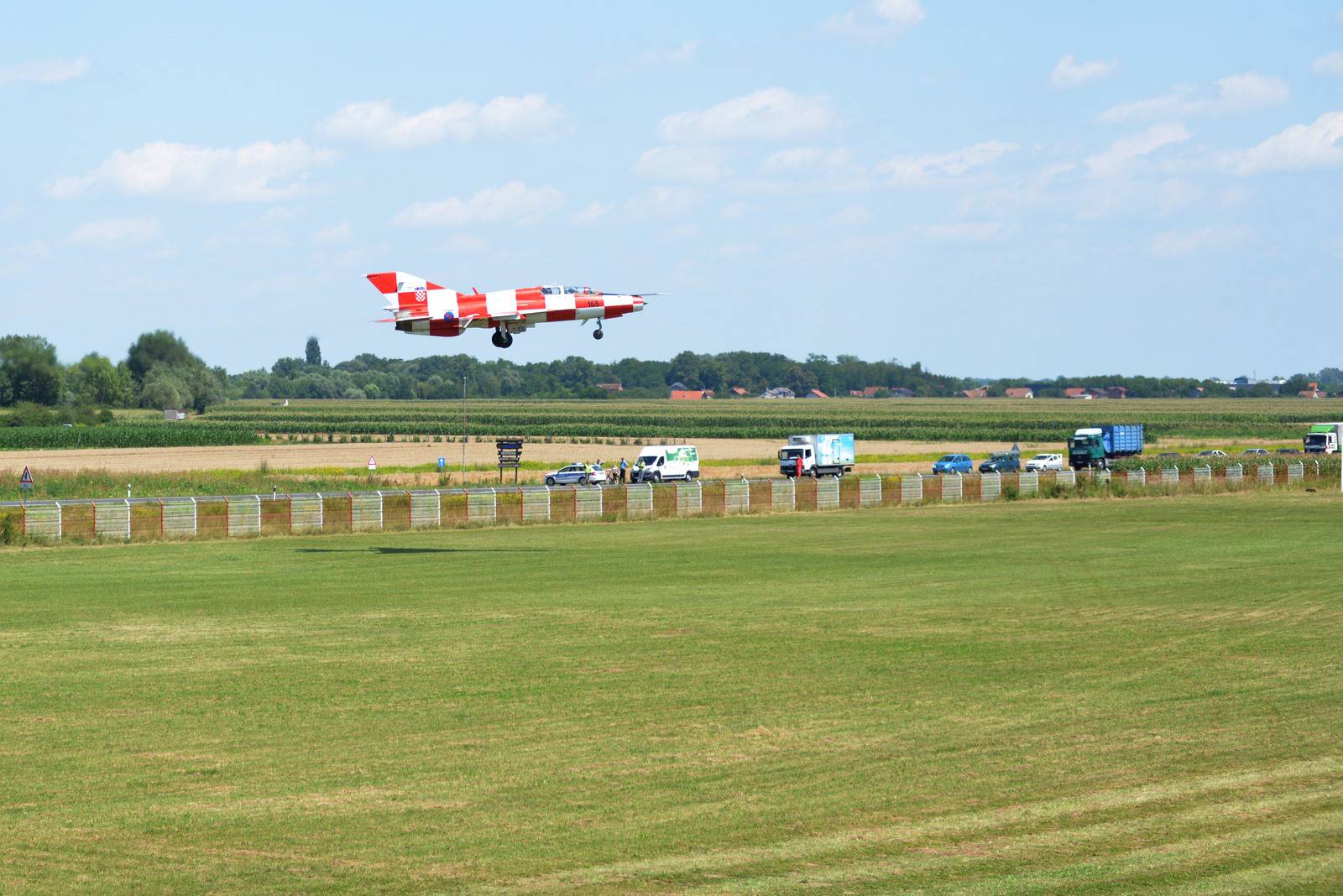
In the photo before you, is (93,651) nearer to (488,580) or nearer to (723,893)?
(488,580)

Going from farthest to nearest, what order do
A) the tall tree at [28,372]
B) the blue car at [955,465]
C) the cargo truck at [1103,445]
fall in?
the tall tree at [28,372] < the cargo truck at [1103,445] < the blue car at [955,465]

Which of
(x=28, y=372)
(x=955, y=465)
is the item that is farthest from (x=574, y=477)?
(x=28, y=372)

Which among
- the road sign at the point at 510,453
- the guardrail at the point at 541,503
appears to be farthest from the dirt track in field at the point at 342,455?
the guardrail at the point at 541,503

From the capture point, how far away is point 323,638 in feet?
95.9

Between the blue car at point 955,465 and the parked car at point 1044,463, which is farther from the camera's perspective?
the parked car at point 1044,463

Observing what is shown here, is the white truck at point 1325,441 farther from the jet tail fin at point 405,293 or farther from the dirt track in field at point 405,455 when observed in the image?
the jet tail fin at point 405,293

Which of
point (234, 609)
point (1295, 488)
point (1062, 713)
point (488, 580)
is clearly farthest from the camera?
point (1295, 488)

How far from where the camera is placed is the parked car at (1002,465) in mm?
93625

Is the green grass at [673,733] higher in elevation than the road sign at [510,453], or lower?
lower

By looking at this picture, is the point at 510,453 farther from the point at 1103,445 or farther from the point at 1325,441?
the point at 1325,441

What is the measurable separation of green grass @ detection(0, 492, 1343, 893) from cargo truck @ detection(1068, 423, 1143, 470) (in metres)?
61.1

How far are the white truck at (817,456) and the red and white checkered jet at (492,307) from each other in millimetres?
57936

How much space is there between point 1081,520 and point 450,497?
81.0ft

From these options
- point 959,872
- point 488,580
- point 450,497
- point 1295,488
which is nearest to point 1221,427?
point 1295,488
